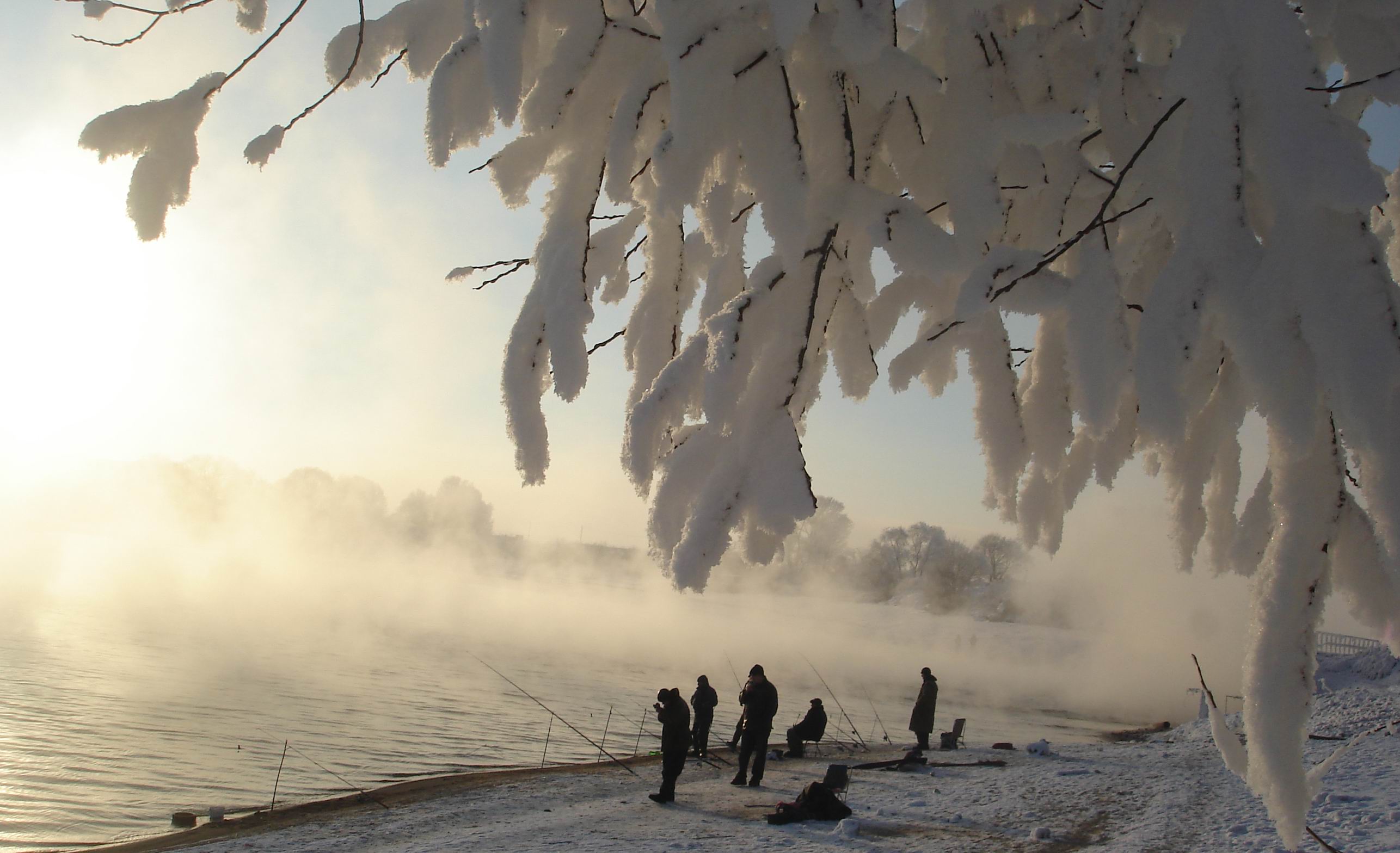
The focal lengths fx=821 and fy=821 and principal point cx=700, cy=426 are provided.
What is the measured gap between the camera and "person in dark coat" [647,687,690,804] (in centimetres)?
859

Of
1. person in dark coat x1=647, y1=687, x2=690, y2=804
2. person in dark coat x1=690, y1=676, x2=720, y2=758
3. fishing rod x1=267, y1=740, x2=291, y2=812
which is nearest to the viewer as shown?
person in dark coat x1=647, y1=687, x2=690, y2=804

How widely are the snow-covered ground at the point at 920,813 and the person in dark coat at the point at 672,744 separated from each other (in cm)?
18

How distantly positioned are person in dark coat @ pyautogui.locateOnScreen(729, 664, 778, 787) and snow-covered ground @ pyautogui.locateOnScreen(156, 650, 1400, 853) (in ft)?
0.76

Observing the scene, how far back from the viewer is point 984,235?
5.19ft

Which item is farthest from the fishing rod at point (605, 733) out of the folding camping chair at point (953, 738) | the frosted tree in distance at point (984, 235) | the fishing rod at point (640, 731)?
the frosted tree in distance at point (984, 235)

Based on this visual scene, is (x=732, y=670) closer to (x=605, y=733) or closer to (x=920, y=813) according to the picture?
(x=605, y=733)

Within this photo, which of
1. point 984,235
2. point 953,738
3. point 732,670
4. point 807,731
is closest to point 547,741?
point 807,731

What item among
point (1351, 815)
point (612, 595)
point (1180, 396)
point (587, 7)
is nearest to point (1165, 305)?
point (1180, 396)

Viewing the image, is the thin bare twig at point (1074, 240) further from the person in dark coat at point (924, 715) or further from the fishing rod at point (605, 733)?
the person in dark coat at point (924, 715)

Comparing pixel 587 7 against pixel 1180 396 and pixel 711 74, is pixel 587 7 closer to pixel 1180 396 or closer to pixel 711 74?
pixel 711 74

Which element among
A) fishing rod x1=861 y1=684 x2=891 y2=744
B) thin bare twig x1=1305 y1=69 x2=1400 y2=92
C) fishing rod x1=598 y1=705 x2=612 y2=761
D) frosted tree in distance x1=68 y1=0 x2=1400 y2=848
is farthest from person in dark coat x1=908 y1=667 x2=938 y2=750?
thin bare twig x1=1305 y1=69 x2=1400 y2=92

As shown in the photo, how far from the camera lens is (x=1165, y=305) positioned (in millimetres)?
1268

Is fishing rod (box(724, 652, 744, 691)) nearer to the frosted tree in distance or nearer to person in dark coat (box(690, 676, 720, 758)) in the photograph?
person in dark coat (box(690, 676, 720, 758))

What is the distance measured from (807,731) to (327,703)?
1070cm
